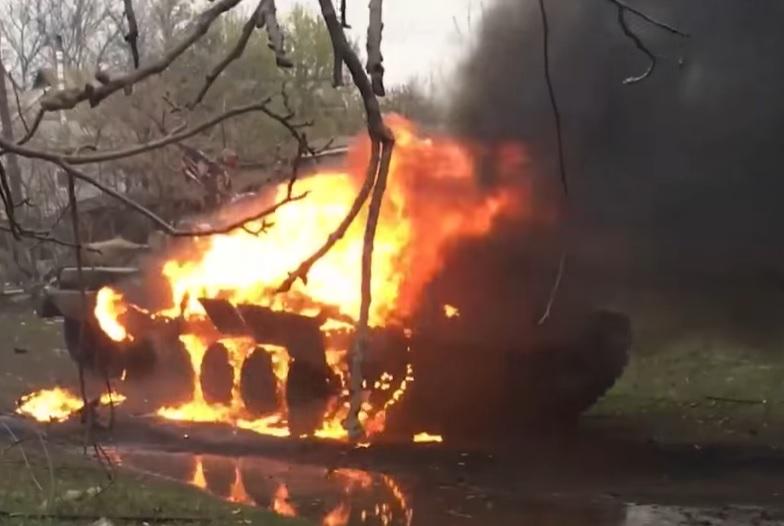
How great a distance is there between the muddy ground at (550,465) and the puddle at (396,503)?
1 centimetres

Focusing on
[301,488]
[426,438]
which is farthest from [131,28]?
[426,438]

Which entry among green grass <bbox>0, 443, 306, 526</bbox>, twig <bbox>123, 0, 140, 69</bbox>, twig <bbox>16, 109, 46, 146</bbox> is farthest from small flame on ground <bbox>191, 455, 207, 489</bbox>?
twig <bbox>123, 0, 140, 69</bbox>

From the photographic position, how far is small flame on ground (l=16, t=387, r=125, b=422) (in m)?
12.3

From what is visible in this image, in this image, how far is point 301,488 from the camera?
31.6 feet

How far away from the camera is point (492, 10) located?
506 inches

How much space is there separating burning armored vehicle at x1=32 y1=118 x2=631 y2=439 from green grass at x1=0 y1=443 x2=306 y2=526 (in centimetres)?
203

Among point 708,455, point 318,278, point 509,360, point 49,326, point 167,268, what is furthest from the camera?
point 49,326

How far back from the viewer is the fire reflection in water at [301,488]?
29.2ft

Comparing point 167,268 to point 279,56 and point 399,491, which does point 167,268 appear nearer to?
point 399,491

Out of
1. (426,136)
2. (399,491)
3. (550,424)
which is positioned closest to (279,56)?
(399,491)

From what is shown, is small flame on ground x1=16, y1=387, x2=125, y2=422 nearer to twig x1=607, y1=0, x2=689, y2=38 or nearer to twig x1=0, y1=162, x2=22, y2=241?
twig x1=0, y1=162, x2=22, y2=241

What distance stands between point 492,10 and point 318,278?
307 centimetres

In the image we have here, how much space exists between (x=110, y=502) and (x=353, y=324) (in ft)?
11.4

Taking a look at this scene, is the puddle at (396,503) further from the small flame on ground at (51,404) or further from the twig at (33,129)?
the twig at (33,129)
